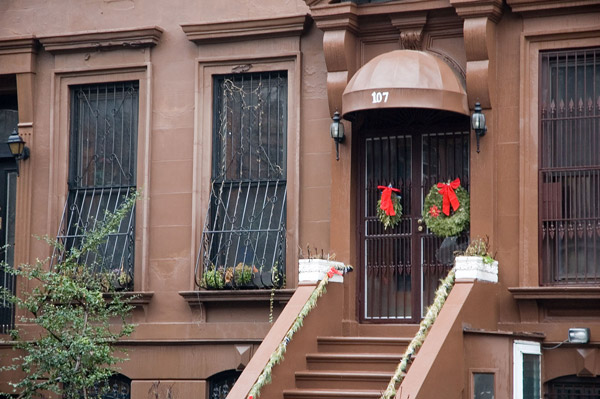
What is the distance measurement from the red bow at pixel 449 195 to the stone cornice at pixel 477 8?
218 cm

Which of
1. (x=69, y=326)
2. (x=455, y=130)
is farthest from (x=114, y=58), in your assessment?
(x=455, y=130)

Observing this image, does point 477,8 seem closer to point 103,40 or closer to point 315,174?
point 315,174

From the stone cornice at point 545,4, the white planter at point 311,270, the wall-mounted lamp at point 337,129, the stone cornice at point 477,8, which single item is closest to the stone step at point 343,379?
the white planter at point 311,270

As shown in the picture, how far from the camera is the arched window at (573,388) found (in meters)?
16.5

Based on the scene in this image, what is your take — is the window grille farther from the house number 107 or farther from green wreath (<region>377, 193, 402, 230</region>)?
the house number 107

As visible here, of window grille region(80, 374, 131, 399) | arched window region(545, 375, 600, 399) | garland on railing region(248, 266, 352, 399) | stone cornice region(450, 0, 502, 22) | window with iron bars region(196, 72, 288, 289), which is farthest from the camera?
window grille region(80, 374, 131, 399)

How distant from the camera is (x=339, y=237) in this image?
17.9 metres

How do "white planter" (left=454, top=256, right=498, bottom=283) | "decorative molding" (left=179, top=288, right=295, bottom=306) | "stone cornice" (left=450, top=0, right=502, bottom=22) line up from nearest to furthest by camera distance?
"white planter" (left=454, top=256, right=498, bottom=283), "stone cornice" (left=450, top=0, right=502, bottom=22), "decorative molding" (left=179, top=288, right=295, bottom=306)

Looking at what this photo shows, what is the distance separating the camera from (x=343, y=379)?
635 inches

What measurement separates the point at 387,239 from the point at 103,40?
212 inches

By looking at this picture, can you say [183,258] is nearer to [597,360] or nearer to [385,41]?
[385,41]

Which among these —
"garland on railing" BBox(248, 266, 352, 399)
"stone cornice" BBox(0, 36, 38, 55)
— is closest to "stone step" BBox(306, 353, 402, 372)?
"garland on railing" BBox(248, 266, 352, 399)

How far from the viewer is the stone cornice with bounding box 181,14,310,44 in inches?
734

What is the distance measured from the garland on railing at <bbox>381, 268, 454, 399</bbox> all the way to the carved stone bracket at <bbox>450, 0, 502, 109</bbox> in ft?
7.89
